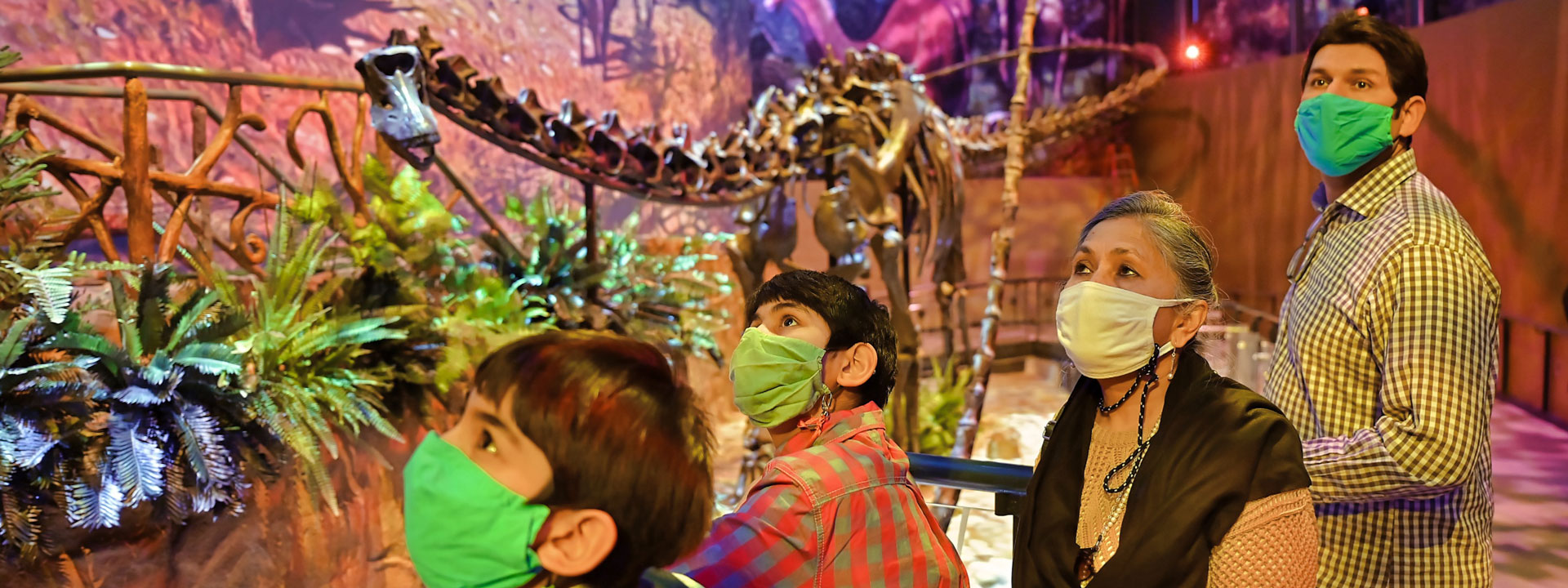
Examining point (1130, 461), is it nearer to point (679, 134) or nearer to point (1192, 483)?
point (1192, 483)

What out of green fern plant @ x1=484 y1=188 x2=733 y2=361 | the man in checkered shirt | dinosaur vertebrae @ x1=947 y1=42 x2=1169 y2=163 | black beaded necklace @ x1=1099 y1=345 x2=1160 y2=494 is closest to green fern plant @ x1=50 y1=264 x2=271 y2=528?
green fern plant @ x1=484 y1=188 x2=733 y2=361

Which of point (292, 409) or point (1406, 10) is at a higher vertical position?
point (1406, 10)

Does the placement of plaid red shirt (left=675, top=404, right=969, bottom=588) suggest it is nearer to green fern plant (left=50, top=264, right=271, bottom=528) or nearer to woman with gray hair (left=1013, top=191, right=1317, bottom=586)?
woman with gray hair (left=1013, top=191, right=1317, bottom=586)

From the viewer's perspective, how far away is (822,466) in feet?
4.20

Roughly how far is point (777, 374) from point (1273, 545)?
2.40 ft

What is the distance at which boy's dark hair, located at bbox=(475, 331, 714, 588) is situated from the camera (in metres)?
0.85

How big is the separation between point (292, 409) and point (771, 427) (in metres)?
Result: 2.02

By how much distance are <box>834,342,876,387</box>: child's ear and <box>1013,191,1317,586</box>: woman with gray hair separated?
1.04 ft

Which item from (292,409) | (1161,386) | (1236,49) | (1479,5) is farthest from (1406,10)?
(292,409)

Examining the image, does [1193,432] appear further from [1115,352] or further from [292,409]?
[292,409]

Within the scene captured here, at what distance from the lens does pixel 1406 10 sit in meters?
5.12

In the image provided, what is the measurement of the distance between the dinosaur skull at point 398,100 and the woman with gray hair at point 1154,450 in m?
2.52

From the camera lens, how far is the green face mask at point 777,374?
143cm

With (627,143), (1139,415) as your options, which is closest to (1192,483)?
(1139,415)
